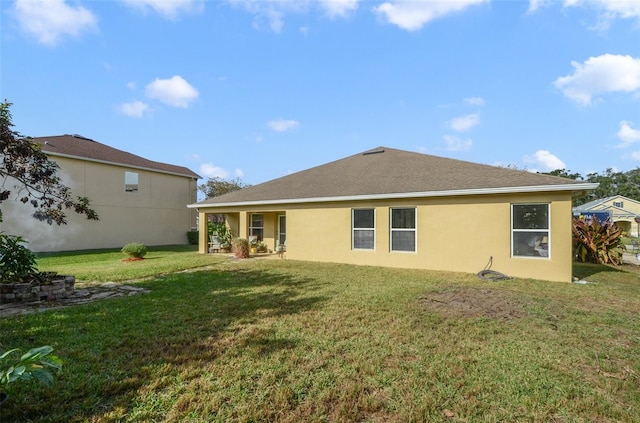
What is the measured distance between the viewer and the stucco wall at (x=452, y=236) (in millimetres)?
8766

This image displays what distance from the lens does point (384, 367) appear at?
3.52 metres

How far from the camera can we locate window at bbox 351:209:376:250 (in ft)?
38.4

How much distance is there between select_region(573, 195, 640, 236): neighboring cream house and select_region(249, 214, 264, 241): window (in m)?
33.9

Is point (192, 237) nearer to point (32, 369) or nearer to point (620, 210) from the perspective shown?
point (32, 369)

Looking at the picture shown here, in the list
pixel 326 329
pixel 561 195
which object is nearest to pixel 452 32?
pixel 561 195

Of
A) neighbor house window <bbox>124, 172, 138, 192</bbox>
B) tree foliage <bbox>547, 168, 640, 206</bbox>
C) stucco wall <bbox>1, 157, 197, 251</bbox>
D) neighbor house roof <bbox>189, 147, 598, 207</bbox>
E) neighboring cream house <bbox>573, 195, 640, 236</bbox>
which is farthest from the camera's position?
tree foliage <bbox>547, 168, 640, 206</bbox>

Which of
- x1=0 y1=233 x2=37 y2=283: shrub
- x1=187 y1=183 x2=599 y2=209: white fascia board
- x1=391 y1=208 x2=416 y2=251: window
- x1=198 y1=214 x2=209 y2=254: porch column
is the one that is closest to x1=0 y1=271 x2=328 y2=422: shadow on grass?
x1=0 y1=233 x2=37 y2=283: shrub

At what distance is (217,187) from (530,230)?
31.9 meters

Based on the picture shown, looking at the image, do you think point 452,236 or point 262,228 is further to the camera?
point 262,228

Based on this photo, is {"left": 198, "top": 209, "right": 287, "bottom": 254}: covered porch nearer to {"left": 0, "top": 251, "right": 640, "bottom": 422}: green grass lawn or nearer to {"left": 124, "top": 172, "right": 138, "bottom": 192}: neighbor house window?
{"left": 124, "top": 172, "right": 138, "bottom": 192}: neighbor house window

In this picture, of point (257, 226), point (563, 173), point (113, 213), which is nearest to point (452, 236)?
point (257, 226)

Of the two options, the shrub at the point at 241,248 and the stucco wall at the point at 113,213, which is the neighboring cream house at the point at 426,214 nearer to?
the shrub at the point at 241,248

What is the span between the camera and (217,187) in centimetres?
3509

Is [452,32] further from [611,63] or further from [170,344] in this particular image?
[170,344]
